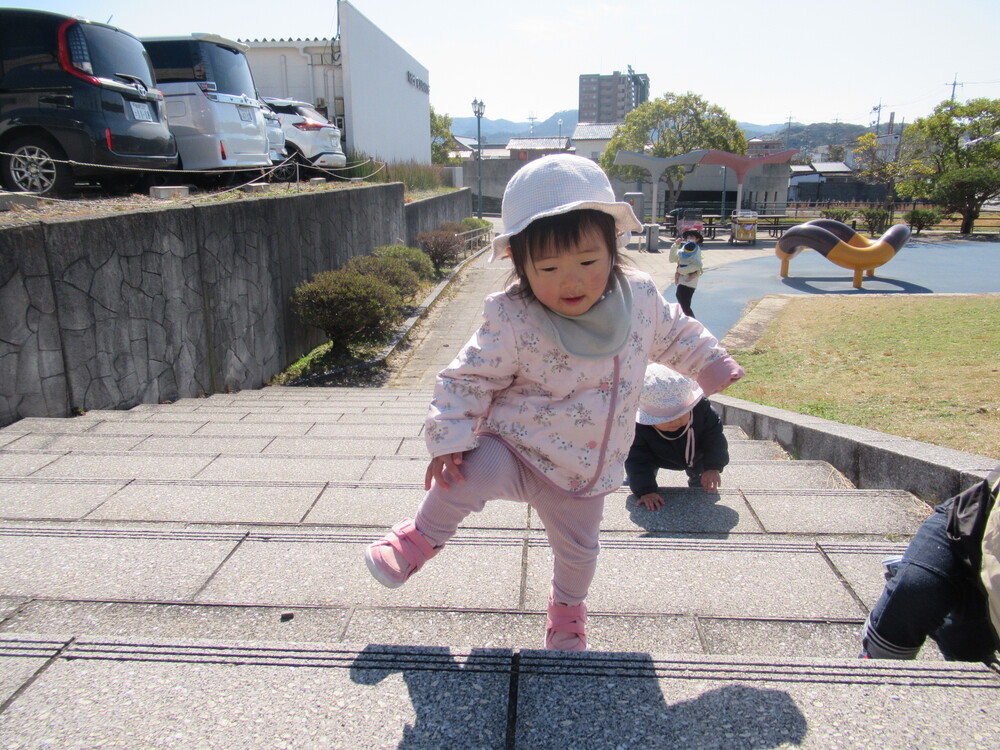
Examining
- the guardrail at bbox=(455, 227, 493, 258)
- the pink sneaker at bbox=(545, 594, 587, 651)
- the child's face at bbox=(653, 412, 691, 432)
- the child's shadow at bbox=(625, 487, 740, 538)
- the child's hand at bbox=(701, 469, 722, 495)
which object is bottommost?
the guardrail at bbox=(455, 227, 493, 258)

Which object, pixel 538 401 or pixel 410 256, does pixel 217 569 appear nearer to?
pixel 538 401

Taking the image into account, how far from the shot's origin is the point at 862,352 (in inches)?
328

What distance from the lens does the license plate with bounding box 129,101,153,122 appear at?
7.51 meters

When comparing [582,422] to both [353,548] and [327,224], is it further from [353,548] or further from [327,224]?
[327,224]

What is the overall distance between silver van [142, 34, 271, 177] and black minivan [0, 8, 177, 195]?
218 centimetres

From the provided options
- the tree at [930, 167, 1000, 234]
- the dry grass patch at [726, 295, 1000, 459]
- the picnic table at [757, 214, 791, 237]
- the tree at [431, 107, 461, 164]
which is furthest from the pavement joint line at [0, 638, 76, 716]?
the tree at [431, 107, 461, 164]

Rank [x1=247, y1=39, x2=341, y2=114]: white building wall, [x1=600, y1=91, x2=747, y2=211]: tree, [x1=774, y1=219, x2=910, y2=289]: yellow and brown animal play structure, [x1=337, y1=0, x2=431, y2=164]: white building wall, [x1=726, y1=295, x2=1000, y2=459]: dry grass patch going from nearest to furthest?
[x1=726, y1=295, x2=1000, y2=459]: dry grass patch
[x1=774, y1=219, x2=910, y2=289]: yellow and brown animal play structure
[x1=337, y1=0, x2=431, y2=164]: white building wall
[x1=247, y1=39, x2=341, y2=114]: white building wall
[x1=600, y1=91, x2=747, y2=211]: tree

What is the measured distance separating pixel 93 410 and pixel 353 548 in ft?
12.8

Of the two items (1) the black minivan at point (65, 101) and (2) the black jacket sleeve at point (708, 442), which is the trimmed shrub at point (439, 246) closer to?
(1) the black minivan at point (65, 101)

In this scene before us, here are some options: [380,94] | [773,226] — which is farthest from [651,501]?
[773,226]

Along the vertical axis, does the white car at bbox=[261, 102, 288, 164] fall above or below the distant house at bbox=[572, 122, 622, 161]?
below

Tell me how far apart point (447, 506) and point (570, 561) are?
1.20 ft

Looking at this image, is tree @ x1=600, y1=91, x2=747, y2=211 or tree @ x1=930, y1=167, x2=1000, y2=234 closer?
tree @ x1=930, y1=167, x2=1000, y2=234

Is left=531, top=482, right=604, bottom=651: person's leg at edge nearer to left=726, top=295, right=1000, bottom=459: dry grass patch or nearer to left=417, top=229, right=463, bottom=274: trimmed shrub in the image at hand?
left=726, top=295, right=1000, bottom=459: dry grass patch
